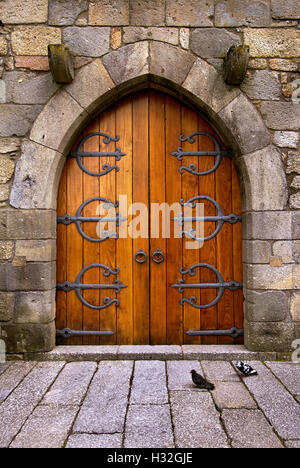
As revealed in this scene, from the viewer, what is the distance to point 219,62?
2596 millimetres

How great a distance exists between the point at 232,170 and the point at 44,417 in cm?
227

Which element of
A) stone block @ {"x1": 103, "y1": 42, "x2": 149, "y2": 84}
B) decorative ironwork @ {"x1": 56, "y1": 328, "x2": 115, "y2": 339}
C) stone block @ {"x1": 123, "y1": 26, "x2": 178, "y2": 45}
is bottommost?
decorative ironwork @ {"x1": 56, "y1": 328, "x2": 115, "y2": 339}

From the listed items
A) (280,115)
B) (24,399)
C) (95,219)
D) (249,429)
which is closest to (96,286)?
(95,219)

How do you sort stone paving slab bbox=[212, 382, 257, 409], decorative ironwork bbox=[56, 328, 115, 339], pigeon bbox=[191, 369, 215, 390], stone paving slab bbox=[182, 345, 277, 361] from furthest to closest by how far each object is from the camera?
decorative ironwork bbox=[56, 328, 115, 339]
stone paving slab bbox=[182, 345, 277, 361]
pigeon bbox=[191, 369, 215, 390]
stone paving slab bbox=[212, 382, 257, 409]

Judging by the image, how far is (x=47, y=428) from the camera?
64.6 inches

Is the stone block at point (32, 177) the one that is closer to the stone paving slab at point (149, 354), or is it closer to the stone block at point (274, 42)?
the stone paving slab at point (149, 354)

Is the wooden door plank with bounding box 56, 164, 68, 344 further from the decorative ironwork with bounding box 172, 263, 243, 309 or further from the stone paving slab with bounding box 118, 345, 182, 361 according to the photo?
the decorative ironwork with bounding box 172, 263, 243, 309

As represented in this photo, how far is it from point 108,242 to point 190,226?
720mm

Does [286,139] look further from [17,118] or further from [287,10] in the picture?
[17,118]

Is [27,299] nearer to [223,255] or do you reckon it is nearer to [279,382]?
[223,255]

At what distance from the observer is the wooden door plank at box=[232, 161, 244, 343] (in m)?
2.73

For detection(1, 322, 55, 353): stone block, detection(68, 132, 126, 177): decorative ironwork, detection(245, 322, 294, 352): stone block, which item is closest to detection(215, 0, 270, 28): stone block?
detection(68, 132, 126, 177): decorative ironwork

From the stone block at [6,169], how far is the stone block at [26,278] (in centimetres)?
71

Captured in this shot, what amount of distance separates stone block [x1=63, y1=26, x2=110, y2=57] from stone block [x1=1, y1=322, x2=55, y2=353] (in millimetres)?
2231
